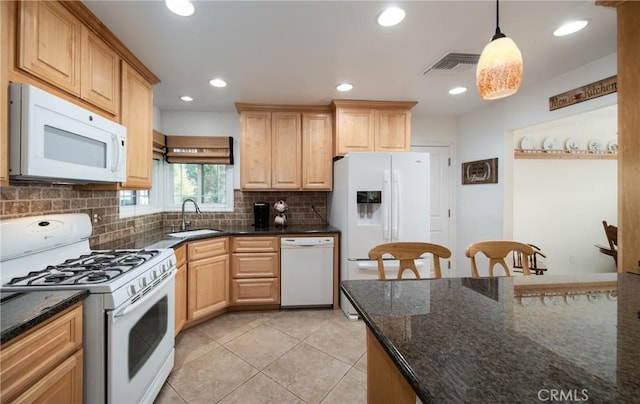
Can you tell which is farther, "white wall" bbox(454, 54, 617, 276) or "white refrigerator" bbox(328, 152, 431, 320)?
"white refrigerator" bbox(328, 152, 431, 320)

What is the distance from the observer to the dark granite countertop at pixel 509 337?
0.55m

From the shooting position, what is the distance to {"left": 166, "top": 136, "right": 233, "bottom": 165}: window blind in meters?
3.42

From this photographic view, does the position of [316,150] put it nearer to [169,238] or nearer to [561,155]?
[169,238]

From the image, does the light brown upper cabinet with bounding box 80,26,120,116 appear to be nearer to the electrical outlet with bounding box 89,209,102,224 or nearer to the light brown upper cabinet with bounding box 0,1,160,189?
the light brown upper cabinet with bounding box 0,1,160,189

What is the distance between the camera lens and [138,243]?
229 centimetres

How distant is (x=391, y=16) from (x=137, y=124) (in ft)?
6.78

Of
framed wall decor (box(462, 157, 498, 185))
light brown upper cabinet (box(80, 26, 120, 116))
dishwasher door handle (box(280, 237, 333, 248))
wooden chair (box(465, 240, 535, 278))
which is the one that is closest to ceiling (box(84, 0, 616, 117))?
light brown upper cabinet (box(80, 26, 120, 116))

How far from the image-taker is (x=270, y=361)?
2.16m

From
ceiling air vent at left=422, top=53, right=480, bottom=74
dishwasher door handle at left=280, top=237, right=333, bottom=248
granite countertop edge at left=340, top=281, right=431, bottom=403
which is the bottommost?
dishwasher door handle at left=280, top=237, right=333, bottom=248

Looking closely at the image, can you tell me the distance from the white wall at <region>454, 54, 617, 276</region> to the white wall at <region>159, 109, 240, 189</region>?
3.07 meters

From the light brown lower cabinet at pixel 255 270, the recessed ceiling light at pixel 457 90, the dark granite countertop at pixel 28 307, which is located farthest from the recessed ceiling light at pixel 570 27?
the dark granite countertop at pixel 28 307

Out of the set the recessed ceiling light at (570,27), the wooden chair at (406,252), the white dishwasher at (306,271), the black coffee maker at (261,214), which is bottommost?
the white dishwasher at (306,271)

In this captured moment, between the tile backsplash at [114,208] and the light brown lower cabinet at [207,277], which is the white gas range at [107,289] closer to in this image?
the tile backsplash at [114,208]

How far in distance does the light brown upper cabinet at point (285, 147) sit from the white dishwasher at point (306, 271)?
0.73 metres
